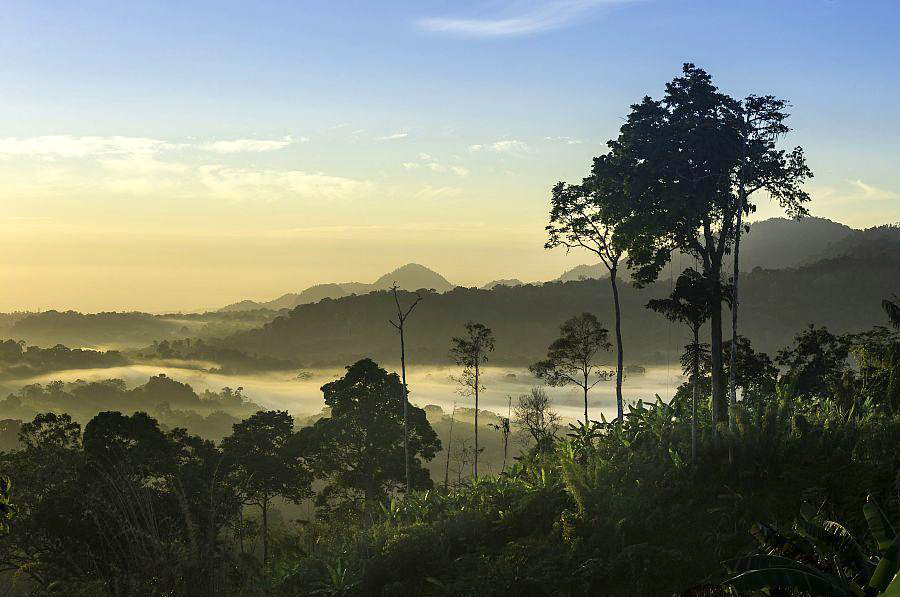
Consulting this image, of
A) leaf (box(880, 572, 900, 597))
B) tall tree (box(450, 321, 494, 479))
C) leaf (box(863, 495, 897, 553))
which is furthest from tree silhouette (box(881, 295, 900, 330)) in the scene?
leaf (box(880, 572, 900, 597))

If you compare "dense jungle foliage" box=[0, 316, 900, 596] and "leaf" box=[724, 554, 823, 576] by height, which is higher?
"leaf" box=[724, 554, 823, 576]

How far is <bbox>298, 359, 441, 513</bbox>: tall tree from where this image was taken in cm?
4444

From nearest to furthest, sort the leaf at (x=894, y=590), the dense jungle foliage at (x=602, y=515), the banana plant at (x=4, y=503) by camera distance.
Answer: the leaf at (x=894, y=590) < the banana plant at (x=4, y=503) < the dense jungle foliage at (x=602, y=515)

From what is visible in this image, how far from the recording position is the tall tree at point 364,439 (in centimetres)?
4444

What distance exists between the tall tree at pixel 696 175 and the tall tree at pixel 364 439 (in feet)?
71.7

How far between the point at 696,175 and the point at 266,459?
2842 cm

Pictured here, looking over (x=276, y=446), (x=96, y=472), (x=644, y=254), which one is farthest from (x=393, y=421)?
(x=644, y=254)

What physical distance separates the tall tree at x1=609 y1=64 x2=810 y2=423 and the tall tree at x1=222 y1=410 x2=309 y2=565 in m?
24.8

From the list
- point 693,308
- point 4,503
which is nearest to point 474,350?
point 693,308

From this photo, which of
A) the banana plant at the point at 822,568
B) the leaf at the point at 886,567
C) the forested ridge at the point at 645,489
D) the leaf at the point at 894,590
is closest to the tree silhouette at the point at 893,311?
the forested ridge at the point at 645,489

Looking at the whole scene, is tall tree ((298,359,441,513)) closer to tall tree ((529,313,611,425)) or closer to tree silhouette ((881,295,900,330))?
tall tree ((529,313,611,425))

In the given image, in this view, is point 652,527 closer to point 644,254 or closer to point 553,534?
point 553,534

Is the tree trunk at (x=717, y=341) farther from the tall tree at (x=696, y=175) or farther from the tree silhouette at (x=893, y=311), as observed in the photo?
the tree silhouette at (x=893, y=311)

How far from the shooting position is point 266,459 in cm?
4272
